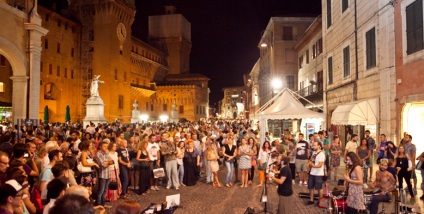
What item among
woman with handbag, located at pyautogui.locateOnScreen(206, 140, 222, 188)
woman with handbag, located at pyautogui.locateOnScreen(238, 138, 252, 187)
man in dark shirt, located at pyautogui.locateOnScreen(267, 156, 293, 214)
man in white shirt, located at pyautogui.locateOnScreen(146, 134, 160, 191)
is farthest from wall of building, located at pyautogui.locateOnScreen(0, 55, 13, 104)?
man in dark shirt, located at pyautogui.locateOnScreen(267, 156, 293, 214)

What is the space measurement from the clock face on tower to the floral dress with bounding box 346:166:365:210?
52876 mm

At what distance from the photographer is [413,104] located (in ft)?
41.1

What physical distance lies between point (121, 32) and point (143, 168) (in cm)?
4921

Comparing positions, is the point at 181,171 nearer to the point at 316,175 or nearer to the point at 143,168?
the point at 143,168

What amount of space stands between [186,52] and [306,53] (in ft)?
205

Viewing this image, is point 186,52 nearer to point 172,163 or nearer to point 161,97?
point 161,97

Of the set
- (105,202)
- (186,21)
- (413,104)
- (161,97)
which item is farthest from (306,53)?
(186,21)

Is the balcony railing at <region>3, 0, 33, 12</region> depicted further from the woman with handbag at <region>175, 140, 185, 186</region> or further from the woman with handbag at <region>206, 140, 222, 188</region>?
the woman with handbag at <region>206, 140, 222, 188</region>

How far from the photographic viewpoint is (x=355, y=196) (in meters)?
6.86

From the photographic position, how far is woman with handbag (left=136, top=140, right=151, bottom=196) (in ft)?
36.9

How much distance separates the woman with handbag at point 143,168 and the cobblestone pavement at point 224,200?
25 centimetres

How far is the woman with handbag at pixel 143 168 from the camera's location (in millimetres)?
11258

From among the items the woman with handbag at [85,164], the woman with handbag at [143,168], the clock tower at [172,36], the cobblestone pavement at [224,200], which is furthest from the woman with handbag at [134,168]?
the clock tower at [172,36]

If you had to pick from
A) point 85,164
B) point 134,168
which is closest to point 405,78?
point 134,168
